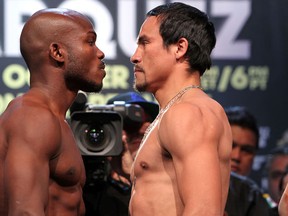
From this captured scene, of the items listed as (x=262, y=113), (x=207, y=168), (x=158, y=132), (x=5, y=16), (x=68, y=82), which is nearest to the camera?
(x=207, y=168)

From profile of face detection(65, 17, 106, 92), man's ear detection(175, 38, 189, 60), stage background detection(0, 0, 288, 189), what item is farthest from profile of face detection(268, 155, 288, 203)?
man's ear detection(175, 38, 189, 60)

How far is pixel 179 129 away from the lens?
2084mm

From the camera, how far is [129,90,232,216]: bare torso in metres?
2.04

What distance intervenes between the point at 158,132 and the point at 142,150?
94 millimetres

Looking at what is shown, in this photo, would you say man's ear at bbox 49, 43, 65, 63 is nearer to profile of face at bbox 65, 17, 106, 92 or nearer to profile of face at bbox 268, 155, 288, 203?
profile of face at bbox 65, 17, 106, 92

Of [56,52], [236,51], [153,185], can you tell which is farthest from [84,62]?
[236,51]

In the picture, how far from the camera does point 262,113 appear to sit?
423 centimetres

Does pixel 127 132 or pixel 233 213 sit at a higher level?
pixel 127 132

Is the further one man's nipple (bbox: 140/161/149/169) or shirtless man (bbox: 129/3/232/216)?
man's nipple (bbox: 140/161/149/169)

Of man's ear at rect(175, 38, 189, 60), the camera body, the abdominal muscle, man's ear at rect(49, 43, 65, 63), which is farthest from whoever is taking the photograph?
the camera body

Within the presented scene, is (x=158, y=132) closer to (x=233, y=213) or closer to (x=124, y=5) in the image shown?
(x=233, y=213)

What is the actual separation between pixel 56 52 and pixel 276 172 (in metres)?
1.94

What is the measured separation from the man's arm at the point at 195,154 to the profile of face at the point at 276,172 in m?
1.96

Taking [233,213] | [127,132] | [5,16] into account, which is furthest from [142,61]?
[5,16]
